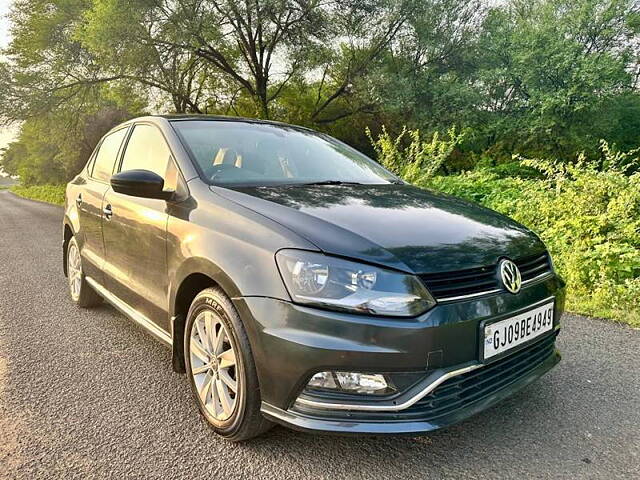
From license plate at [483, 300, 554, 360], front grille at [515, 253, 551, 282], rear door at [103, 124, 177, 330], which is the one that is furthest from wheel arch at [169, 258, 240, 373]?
front grille at [515, 253, 551, 282]

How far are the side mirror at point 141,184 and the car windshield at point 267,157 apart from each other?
241 millimetres

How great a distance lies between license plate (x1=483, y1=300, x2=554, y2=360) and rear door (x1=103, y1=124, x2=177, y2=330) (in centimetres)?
162

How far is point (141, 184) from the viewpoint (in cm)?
242

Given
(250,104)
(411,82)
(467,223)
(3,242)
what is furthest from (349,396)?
(250,104)

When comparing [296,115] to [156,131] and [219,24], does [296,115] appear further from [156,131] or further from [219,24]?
[156,131]

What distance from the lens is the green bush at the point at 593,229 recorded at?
414 cm

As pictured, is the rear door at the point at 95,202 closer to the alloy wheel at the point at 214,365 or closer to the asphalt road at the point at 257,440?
the asphalt road at the point at 257,440

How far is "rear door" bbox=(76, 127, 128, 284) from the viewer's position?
3551 millimetres

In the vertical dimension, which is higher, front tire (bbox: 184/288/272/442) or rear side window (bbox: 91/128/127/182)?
rear side window (bbox: 91/128/127/182)

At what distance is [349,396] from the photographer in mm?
1801

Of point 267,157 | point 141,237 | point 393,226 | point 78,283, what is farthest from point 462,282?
point 78,283

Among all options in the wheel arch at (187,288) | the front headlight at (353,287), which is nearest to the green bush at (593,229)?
the front headlight at (353,287)

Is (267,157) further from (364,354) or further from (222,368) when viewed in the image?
(364,354)

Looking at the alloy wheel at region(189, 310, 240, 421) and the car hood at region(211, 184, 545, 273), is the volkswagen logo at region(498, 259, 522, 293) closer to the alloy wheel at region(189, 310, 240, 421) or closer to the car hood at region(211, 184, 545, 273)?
the car hood at region(211, 184, 545, 273)
